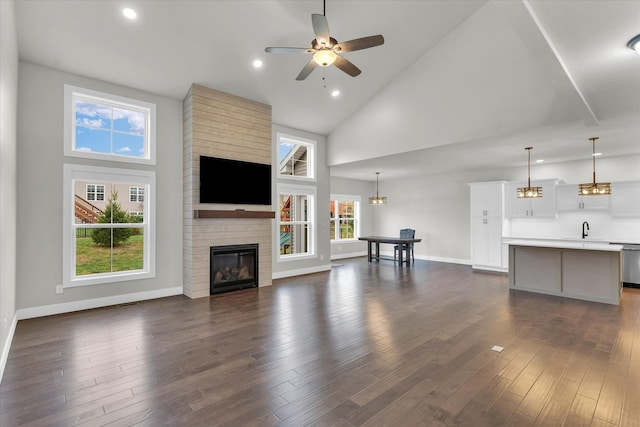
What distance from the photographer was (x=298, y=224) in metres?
7.88

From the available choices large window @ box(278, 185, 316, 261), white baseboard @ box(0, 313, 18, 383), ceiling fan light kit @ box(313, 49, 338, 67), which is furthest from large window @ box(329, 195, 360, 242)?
white baseboard @ box(0, 313, 18, 383)

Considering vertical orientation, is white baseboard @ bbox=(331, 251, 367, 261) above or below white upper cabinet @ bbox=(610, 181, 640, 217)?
below

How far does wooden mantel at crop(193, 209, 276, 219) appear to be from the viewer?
211 inches

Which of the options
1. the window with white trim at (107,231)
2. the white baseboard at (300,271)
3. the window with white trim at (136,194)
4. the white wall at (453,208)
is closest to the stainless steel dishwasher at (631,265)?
the white wall at (453,208)

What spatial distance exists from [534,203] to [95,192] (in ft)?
30.0

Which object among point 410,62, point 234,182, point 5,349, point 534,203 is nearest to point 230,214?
point 234,182

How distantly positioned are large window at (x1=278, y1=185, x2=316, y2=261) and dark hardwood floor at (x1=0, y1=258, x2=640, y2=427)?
2.81 m

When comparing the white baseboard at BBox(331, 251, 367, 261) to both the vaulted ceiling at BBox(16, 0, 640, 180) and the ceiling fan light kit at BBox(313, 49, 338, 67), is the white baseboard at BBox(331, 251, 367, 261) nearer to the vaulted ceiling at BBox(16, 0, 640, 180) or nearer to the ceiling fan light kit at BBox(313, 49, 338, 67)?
the vaulted ceiling at BBox(16, 0, 640, 180)

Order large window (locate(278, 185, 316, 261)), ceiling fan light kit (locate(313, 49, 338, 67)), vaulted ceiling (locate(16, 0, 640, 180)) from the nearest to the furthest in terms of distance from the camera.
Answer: vaulted ceiling (locate(16, 0, 640, 180)) < ceiling fan light kit (locate(313, 49, 338, 67)) < large window (locate(278, 185, 316, 261))

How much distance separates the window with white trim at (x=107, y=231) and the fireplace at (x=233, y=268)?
1028mm

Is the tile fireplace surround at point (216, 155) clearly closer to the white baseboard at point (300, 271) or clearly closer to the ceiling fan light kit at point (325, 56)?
the white baseboard at point (300, 271)

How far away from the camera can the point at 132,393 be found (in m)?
2.47

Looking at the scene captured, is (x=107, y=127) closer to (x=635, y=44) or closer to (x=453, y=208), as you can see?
(x=635, y=44)

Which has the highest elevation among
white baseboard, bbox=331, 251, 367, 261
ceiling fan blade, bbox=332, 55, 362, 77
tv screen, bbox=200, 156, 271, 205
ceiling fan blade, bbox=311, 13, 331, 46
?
ceiling fan blade, bbox=311, 13, 331, 46
